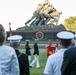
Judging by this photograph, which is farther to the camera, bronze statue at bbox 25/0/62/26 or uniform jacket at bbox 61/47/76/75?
bronze statue at bbox 25/0/62/26

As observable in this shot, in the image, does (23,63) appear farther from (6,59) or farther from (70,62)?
(70,62)

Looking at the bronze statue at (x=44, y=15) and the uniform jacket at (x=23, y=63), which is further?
the bronze statue at (x=44, y=15)

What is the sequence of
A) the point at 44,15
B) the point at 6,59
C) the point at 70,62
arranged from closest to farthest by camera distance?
the point at 70,62
the point at 6,59
the point at 44,15

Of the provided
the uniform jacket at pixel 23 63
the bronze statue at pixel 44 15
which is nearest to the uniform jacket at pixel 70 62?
the uniform jacket at pixel 23 63

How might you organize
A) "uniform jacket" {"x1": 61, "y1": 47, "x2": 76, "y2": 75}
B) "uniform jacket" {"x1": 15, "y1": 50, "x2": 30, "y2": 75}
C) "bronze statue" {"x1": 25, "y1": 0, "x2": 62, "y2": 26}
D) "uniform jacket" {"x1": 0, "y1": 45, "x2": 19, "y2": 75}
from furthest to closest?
"bronze statue" {"x1": 25, "y1": 0, "x2": 62, "y2": 26}
"uniform jacket" {"x1": 15, "y1": 50, "x2": 30, "y2": 75}
"uniform jacket" {"x1": 0, "y1": 45, "x2": 19, "y2": 75}
"uniform jacket" {"x1": 61, "y1": 47, "x2": 76, "y2": 75}

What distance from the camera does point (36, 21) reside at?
67.2 m

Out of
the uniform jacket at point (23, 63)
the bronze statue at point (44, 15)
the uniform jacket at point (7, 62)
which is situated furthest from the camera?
the bronze statue at point (44, 15)

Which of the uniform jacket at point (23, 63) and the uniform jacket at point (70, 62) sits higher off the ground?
the uniform jacket at point (70, 62)

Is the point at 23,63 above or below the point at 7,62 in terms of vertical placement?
below

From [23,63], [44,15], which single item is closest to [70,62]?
Answer: [23,63]

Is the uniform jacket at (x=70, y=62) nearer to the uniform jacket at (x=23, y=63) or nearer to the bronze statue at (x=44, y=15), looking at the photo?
the uniform jacket at (x=23, y=63)

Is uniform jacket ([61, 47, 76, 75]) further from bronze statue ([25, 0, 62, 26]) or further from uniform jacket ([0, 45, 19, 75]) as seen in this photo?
bronze statue ([25, 0, 62, 26])

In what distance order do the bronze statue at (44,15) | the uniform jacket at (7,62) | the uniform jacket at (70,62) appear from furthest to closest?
the bronze statue at (44,15) < the uniform jacket at (7,62) < the uniform jacket at (70,62)

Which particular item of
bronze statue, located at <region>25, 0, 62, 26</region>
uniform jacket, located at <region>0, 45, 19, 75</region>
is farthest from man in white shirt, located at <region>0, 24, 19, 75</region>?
bronze statue, located at <region>25, 0, 62, 26</region>
